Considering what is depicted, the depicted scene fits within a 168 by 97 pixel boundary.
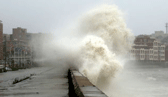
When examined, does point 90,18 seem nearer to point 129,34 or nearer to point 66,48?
point 129,34

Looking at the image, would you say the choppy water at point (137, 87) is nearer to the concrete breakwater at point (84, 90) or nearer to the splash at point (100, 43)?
the splash at point (100, 43)

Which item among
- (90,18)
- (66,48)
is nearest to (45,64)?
(66,48)

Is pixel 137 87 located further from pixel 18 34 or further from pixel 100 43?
pixel 18 34

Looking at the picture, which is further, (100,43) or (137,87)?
Result: (137,87)

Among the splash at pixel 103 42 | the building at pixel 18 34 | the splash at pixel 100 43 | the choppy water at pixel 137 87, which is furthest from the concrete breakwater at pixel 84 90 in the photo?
the building at pixel 18 34

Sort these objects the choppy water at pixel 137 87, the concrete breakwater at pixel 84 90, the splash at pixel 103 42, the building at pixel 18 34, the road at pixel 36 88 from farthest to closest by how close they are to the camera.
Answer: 1. the building at pixel 18 34
2. the choppy water at pixel 137 87
3. the splash at pixel 103 42
4. the road at pixel 36 88
5. the concrete breakwater at pixel 84 90

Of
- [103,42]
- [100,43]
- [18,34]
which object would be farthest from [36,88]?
[18,34]

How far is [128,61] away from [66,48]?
133 metres

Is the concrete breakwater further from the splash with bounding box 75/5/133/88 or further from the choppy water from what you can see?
the splash with bounding box 75/5/133/88

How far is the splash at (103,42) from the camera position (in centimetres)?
3441

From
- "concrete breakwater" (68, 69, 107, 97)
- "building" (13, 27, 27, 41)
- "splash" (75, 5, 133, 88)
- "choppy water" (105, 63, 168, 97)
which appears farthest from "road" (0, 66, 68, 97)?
"building" (13, 27, 27, 41)

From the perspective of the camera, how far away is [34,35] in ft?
614

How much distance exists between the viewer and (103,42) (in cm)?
3766

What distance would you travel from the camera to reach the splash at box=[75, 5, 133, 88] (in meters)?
34.4
